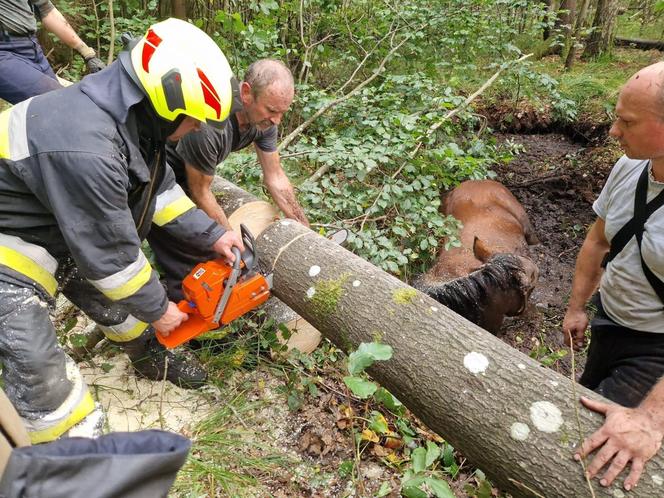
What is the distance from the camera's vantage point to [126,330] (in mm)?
2547

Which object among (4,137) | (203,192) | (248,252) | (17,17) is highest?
(17,17)

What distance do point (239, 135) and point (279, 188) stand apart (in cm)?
47

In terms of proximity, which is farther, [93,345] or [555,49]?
[555,49]

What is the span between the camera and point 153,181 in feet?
7.14

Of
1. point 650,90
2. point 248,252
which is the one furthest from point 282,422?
point 650,90

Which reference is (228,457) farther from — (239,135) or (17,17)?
(17,17)

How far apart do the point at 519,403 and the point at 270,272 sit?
1.53 metres

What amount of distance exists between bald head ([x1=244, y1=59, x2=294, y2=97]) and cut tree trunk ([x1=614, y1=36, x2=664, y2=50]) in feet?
33.8

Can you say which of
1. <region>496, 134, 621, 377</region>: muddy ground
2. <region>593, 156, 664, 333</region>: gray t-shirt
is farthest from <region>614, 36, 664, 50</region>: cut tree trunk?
<region>593, 156, 664, 333</region>: gray t-shirt

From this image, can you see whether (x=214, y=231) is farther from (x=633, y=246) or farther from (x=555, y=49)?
(x=555, y=49)

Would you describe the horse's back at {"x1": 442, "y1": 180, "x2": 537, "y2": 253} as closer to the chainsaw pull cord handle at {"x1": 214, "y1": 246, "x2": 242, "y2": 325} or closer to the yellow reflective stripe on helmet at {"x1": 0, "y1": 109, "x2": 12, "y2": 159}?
the chainsaw pull cord handle at {"x1": 214, "y1": 246, "x2": 242, "y2": 325}

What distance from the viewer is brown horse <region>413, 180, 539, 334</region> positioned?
3643 millimetres

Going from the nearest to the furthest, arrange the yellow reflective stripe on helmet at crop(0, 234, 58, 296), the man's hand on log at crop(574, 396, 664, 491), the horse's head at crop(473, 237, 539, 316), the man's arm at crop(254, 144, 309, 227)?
the man's hand on log at crop(574, 396, 664, 491)
the yellow reflective stripe on helmet at crop(0, 234, 58, 296)
the man's arm at crop(254, 144, 309, 227)
the horse's head at crop(473, 237, 539, 316)

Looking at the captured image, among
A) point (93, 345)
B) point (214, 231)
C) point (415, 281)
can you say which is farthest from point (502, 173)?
point (93, 345)
